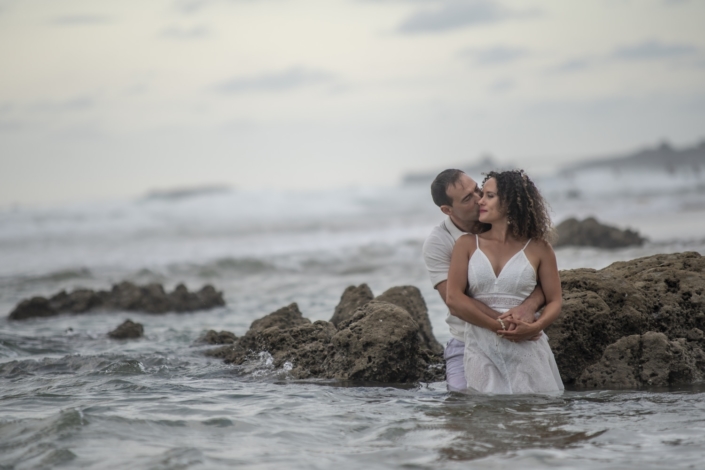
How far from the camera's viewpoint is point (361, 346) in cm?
705

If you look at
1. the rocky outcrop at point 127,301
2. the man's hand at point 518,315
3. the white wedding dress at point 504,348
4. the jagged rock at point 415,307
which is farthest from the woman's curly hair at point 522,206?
the rocky outcrop at point 127,301

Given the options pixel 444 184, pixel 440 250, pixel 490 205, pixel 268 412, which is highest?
pixel 444 184

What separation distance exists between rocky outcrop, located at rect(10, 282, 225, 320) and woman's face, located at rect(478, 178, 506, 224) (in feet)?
28.0

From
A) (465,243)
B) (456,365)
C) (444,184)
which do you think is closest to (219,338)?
(456,365)

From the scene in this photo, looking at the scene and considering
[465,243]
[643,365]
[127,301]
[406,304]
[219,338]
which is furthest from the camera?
[127,301]

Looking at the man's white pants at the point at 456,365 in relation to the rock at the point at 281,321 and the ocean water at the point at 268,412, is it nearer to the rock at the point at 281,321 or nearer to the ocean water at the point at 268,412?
the ocean water at the point at 268,412

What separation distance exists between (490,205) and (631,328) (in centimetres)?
225

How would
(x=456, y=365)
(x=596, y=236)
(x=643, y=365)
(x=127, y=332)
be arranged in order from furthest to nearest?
1. (x=596, y=236)
2. (x=127, y=332)
3. (x=643, y=365)
4. (x=456, y=365)

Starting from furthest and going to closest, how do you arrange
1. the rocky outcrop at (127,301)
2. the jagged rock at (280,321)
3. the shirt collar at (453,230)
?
the rocky outcrop at (127,301) < the jagged rock at (280,321) < the shirt collar at (453,230)

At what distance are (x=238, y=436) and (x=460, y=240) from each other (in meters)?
2.08

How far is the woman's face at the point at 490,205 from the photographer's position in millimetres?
5520

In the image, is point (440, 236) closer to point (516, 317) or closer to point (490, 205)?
point (490, 205)

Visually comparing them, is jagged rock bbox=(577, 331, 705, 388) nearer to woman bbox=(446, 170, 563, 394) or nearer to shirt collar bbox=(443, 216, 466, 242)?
woman bbox=(446, 170, 563, 394)

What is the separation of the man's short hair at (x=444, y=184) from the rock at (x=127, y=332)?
579 centimetres
